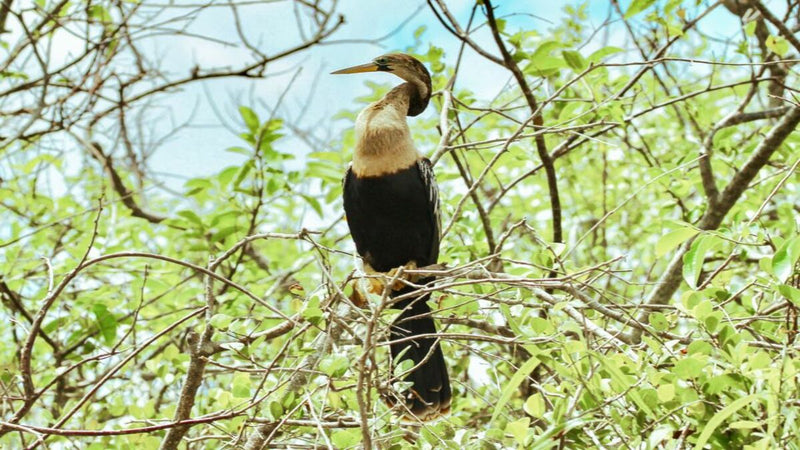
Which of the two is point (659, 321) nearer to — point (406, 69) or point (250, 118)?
point (406, 69)

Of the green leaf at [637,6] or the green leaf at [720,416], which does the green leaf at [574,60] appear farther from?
the green leaf at [720,416]

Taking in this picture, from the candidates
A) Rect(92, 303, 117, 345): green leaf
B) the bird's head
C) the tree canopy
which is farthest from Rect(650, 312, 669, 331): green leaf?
Rect(92, 303, 117, 345): green leaf

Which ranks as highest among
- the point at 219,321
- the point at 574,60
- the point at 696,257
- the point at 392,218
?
the point at 574,60

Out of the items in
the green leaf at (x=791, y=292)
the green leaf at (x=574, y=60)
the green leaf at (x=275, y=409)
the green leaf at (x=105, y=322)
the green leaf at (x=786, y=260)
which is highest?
the green leaf at (x=574, y=60)

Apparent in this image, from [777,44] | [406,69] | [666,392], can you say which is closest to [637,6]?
[777,44]

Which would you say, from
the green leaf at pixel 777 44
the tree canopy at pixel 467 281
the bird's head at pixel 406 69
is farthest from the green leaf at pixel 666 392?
the bird's head at pixel 406 69

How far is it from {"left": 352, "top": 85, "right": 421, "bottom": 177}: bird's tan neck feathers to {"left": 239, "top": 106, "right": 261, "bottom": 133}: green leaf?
1.58ft

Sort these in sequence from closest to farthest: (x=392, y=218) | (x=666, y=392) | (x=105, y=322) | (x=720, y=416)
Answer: (x=720, y=416) → (x=666, y=392) → (x=105, y=322) → (x=392, y=218)

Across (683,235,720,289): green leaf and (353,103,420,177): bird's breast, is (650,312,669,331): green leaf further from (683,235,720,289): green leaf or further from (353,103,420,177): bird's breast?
(353,103,420,177): bird's breast

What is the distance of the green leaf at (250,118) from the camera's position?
10.5 feet

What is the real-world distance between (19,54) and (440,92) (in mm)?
2020

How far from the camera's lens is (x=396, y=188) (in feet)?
9.73

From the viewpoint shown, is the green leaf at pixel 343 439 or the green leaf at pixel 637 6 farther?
the green leaf at pixel 637 6

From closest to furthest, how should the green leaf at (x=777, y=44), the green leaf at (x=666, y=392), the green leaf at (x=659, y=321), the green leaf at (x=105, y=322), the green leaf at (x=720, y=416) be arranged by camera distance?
the green leaf at (x=720, y=416) → the green leaf at (x=666, y=392) → the green leaf at (x=659, y=321) → the green leaf at (x=777, y=44) → the green leaf at (x=105, y=322)
